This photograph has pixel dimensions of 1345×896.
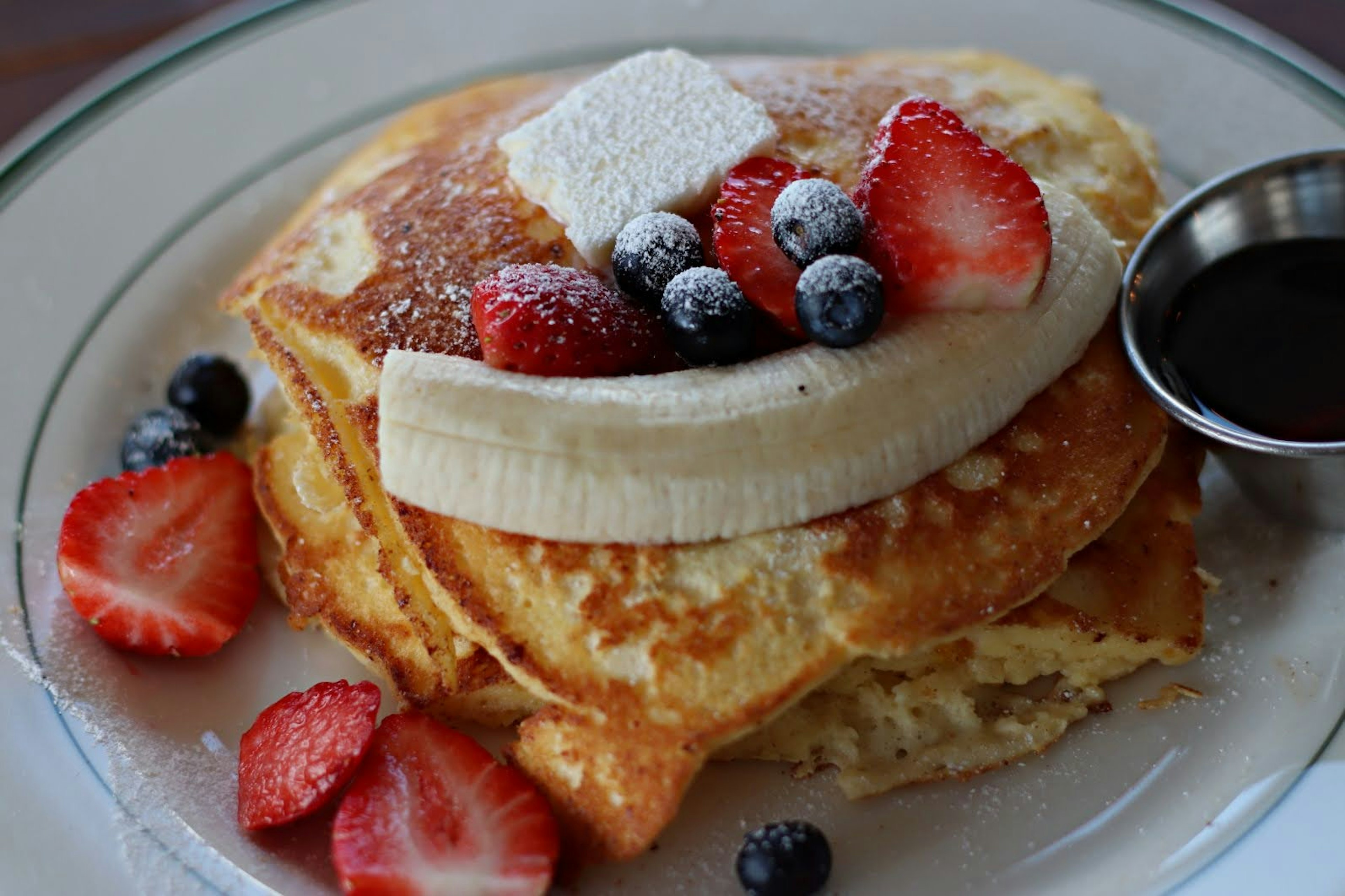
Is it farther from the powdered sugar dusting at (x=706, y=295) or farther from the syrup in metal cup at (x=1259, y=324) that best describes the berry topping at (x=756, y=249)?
the syrup in metal cup at (x=1259, y=324)

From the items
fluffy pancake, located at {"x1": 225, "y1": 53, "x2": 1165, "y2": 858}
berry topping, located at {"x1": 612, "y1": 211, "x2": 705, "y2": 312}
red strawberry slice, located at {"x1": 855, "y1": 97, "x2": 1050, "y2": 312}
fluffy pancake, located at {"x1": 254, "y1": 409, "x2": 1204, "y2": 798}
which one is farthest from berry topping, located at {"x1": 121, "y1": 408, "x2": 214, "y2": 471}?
red strawberry slice, located at {"x1": 855, "y1": 97, "x2": 1050, "y2": 312}

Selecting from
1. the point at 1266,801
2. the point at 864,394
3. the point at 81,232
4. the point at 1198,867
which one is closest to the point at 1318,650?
the point at 1266,801

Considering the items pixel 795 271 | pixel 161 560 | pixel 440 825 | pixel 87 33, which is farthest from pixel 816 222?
pixel 87 33

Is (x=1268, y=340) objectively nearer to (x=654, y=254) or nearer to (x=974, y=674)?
(x=974, y=674)

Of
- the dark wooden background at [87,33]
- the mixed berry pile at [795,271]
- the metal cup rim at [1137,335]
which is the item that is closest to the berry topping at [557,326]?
the mixed berry pile at [795,271]

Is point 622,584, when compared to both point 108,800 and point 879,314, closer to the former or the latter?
point 879,314

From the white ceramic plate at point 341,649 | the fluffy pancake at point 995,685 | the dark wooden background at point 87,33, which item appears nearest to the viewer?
the white ceramic plate at point 341,649
